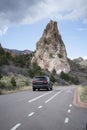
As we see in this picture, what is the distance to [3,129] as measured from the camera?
13.1 meters

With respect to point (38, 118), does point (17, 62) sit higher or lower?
higher

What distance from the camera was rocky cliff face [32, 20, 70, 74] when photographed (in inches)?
7466

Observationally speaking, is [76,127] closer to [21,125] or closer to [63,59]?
[21,125]

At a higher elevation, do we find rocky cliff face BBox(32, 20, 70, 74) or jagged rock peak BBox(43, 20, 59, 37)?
jagged rock peak BBox(43, 20, 59, 37)

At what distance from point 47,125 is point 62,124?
726 mm

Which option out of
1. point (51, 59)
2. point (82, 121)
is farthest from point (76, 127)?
point (51, 59)

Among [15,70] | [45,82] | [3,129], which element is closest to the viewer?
[3,129]

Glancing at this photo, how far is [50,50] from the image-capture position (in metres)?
196

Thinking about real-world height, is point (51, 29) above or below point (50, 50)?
above

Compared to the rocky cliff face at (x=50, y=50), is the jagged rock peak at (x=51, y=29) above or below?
above

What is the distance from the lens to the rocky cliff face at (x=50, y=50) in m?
190

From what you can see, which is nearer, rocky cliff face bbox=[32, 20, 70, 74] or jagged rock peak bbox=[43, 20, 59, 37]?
rocky cliff face bbox=[32, 20, 70, 74]

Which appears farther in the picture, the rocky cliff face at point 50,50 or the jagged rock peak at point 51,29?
the jagged rock peak at point 51,29

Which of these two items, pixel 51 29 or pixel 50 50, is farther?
pixel 51 29
